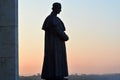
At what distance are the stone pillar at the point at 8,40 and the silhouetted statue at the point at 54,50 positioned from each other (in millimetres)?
2337

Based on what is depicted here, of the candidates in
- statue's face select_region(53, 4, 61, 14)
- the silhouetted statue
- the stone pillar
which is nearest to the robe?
the silhouetted statue

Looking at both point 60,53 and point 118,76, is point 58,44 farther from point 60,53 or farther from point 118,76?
point 118,76

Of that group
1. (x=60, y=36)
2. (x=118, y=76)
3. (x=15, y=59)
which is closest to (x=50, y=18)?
(x=60, y=36)

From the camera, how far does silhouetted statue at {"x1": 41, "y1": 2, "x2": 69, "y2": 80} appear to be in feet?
57.4

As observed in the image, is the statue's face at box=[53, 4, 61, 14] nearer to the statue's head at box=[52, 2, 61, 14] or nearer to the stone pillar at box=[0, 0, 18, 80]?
the statue's head at box=[52, 2, 61, 14]

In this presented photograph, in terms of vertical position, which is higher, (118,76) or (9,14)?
(9,14)

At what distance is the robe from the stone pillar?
7.73ft

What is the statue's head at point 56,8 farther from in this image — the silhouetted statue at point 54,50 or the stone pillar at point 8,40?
the stone pillar at point 8,40

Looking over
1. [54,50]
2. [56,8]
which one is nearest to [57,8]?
[56,8]

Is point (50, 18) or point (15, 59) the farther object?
point (15, 59)

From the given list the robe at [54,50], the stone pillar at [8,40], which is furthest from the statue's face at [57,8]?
the stone pillar at [8,40]

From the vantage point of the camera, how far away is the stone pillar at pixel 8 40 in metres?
19.9

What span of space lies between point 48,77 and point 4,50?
8.83ft

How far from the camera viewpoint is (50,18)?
17641 mm
